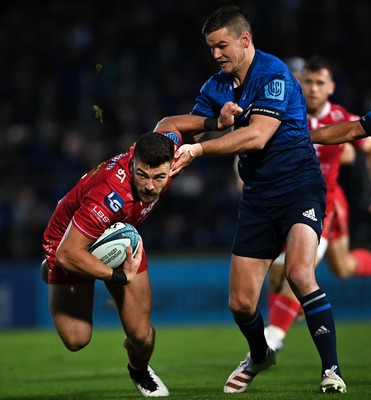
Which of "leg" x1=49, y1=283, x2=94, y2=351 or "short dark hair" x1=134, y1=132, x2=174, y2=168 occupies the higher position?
"short dark hair" x1=134, y1=132, x2=174, y2=168

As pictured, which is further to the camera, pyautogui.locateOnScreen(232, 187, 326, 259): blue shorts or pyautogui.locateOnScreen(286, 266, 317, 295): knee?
pyautogui.locateOnScreen(232, 187, 326, 259): blue shorts

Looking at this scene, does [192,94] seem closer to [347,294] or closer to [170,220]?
[170,220]

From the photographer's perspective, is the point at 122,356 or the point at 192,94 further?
the point at 192,94

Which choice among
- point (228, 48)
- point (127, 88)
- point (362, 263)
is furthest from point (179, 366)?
point (127, 88)

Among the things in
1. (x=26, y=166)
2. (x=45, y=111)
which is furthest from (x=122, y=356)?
(x=45, y=111)

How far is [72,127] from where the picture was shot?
16797mm

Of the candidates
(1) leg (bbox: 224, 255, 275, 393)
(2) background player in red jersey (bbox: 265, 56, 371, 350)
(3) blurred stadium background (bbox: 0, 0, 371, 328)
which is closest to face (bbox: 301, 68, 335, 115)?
(2) background player in red jersey (bbox: 265, 56, 371, 350)

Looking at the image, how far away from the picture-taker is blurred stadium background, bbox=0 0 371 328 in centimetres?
1513

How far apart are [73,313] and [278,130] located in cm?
208

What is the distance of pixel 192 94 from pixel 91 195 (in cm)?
1039

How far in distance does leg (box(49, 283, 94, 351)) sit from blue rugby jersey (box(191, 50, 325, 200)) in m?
1.52

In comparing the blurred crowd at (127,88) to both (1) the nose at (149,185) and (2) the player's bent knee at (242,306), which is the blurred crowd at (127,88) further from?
(1) the nose at (149,185)

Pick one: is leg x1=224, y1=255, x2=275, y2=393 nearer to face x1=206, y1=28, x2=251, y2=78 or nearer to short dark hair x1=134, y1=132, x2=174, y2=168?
short dark hair x1=134, y1=132, x2=174, y2=168

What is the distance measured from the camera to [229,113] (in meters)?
6.66
